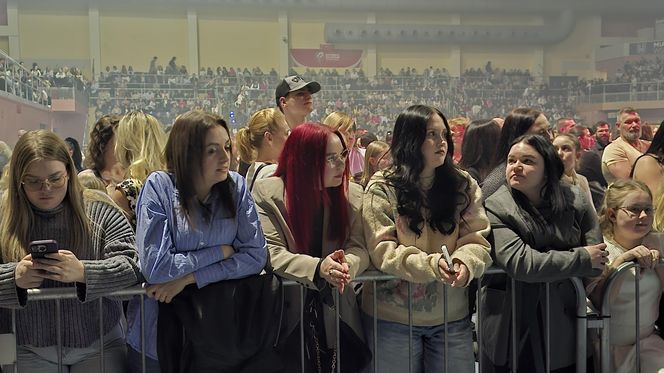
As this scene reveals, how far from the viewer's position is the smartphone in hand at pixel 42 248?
1755mm

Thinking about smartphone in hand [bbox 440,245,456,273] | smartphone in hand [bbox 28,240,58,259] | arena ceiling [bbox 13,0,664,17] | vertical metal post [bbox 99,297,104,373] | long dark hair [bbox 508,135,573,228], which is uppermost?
arena ceiling [bbox 13,0,664,17]

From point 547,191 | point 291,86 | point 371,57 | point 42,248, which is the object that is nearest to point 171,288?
point 42,248

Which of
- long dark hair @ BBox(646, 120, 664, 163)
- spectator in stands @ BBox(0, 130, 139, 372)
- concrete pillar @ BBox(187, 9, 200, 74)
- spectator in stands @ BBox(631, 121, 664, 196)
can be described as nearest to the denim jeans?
spectator in stands @ BBox(0, 130, 139, 372)

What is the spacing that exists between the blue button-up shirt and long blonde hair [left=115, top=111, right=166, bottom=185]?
0.73 meters

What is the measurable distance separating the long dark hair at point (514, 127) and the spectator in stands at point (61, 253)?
164cm

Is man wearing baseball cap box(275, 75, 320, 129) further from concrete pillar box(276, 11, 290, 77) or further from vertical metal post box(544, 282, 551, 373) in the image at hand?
concrete pillar box(276, 11, 290, 77)

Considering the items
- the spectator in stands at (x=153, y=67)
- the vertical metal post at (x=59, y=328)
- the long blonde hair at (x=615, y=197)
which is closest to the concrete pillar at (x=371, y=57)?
the spectator in stands at (x=153, y=67)

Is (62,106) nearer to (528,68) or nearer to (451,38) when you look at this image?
(451,38)

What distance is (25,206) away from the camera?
6.26 ft

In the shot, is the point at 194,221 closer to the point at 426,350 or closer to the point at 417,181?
the point at 417,181

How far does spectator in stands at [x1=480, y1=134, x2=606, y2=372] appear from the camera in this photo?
7.23ft

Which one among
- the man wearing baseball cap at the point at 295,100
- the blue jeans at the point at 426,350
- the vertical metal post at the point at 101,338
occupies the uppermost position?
the man wearing baseball cap at the point at 295,100

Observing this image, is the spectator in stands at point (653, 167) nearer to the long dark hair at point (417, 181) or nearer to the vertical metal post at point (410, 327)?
the long dark hair at point (417, 181)

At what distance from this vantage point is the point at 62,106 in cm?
1686
